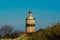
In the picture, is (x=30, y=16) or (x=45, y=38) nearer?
(x=45, y=38)

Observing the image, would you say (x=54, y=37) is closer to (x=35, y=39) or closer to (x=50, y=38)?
(x=50, y=38)

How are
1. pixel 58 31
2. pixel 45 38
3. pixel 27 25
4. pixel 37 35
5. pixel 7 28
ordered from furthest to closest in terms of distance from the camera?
pixel 7 28 < pixel 27 25 < pixel 37 35 < pixel 45 38 < pixel 58 31

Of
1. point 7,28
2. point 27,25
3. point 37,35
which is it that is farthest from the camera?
point 7,28

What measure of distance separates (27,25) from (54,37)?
37430 millimetres

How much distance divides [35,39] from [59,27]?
6.70m

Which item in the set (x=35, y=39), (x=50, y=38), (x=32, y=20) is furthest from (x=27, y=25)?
(x=50, y=38)

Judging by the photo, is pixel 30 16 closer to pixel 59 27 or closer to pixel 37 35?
pixel 37 35

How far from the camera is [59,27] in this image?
41281 millimetres

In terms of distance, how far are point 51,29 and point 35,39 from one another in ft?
17.3

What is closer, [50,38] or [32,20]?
[50,38]

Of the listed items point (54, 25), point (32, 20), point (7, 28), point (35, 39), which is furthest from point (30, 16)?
point (54, 25)

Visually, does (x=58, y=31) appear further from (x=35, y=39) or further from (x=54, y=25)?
(x=35, y=39)

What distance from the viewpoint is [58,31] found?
40.3 m

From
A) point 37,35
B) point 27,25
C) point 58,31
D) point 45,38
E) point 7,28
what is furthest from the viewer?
point 7,28
